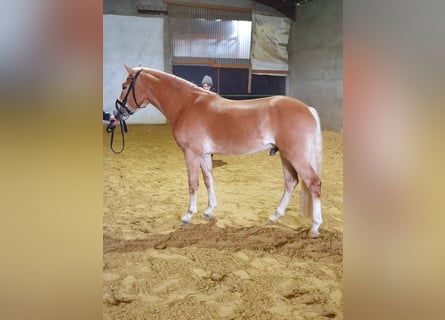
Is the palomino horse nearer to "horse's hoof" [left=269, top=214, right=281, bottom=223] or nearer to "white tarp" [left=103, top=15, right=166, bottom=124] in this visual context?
"horse's hoof" [left=269, top=214, right=281, bottom=223]

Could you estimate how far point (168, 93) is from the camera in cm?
220

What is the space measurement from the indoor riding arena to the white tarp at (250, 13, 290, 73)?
17 mm

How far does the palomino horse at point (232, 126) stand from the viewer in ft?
6.51

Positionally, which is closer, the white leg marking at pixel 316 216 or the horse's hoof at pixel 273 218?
the white leg marking at pixel 316 216

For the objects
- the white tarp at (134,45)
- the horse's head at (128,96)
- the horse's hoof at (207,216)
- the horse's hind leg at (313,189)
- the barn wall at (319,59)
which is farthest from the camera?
the white tarp at (134,45)

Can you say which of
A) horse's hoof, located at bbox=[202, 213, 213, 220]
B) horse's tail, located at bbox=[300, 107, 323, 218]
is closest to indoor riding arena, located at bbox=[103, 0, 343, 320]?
horse's hoof, located at bbox=[202, 213, 213, 220]

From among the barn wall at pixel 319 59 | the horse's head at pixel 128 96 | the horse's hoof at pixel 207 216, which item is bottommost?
the horse's hoof at pixel 207 216

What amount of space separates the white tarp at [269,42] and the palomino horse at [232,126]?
4.53m

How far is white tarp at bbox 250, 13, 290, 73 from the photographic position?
6539mm

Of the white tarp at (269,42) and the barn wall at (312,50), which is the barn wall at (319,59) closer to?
the barn wall at (312,50)

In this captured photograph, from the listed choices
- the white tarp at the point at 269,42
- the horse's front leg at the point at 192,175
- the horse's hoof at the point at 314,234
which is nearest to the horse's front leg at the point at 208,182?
the horse's front leg at the point at 192,175

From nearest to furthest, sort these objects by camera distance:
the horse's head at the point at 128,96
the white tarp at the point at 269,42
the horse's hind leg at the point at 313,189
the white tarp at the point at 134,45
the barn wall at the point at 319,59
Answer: the horse's hind leg at the point at 313,189
the horse's head at the point at 128,96
the barn wall at the point at 319,59
the white tarp at the point at 134,45
the white tarp at the point at 269,42
